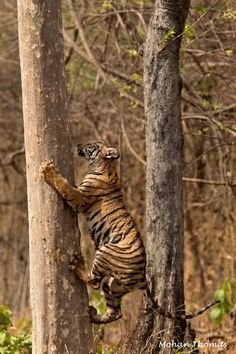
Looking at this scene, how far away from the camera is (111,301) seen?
6.26 metres

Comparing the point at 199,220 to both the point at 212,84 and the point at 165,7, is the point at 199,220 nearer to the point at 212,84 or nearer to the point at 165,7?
the point at 212,84

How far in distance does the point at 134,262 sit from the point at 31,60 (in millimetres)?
1762

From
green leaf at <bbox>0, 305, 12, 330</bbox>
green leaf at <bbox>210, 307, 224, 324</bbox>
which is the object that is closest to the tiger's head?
green leaf at <bbox>0, 305, 12, 330</bbox>

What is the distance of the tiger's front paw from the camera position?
5766 millimetres

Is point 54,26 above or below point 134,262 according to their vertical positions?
above

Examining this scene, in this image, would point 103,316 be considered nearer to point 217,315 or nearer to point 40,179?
point 40,179

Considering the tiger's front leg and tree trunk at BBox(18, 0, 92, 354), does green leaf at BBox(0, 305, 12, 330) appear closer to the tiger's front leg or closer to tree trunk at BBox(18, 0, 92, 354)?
tree trunk at BBox(18, 0, 92, 354)

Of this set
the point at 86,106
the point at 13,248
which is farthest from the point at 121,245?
the point at 13,248

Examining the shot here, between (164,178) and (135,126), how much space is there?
4.94 m

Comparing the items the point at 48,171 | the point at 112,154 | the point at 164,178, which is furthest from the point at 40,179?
the point at 164,178

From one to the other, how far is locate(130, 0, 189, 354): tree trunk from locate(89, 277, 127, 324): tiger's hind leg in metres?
0.29

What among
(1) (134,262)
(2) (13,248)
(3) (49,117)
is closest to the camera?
(3) (49,117)

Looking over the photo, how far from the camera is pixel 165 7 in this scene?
6.42m

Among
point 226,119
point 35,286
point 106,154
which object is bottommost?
point 35,286
